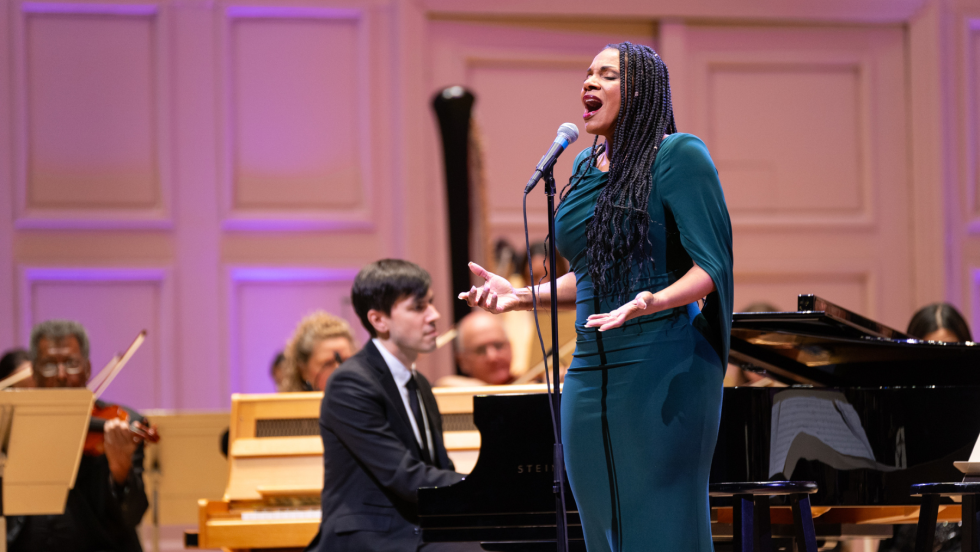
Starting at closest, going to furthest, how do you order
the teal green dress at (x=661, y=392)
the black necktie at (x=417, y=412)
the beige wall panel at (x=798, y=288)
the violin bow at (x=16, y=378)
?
the teal green dress at (x=661, y=392), the black necktie at (x=417, y=412), the violin bow at (x=16, y=378), the beige wall panel at (x=798, y=288)

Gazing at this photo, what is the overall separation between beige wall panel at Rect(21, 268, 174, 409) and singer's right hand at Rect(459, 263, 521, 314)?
4184 millimetres

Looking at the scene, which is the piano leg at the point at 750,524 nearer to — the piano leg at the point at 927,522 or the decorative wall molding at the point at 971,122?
the piano leg at the point at 927,522

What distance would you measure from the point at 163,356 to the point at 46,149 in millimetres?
1280

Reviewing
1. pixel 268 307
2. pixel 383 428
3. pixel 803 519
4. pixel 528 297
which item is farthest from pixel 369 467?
pixel 268 307

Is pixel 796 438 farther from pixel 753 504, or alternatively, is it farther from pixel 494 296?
pixel 494 296

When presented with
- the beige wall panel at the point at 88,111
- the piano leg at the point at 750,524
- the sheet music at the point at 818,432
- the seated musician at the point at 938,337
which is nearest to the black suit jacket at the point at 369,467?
the piano leg at the point at 750,524

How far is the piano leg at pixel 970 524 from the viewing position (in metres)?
2.54

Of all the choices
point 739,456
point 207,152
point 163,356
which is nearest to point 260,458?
point 739,456

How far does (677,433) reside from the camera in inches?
65.9

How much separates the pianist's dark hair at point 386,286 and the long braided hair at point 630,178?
151 cm

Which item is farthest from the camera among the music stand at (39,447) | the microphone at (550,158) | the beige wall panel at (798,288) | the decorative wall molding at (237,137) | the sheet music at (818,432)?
the beige wall panel at (798,288)

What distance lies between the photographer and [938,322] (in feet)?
12.9

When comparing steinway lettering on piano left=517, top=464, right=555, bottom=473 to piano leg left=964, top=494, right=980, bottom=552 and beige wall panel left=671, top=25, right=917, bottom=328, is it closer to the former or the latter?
piano leg left=964, top=494, right=980, bottom=552

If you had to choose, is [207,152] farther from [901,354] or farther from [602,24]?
[901,354]
